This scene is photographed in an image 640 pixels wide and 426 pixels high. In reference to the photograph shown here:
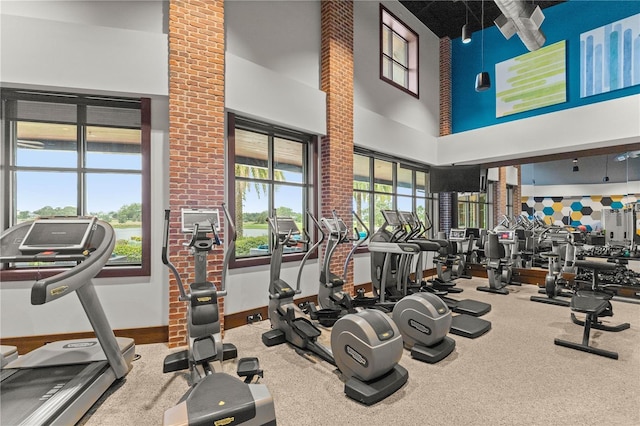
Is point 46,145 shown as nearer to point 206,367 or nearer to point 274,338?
point 206,367

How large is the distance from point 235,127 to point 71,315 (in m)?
3.25

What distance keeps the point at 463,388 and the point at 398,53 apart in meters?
7.84

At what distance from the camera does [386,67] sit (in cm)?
769

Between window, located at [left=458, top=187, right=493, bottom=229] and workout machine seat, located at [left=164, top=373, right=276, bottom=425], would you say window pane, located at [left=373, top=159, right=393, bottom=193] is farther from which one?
workout machine seat, located at [left=164, top=373, right=276, bottom=425]

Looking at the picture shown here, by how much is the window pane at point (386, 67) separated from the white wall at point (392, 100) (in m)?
0.34

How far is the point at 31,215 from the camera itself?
3721 millimetres

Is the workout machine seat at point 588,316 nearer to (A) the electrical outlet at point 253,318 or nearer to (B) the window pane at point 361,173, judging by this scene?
(A) the electrical outlet at point 253,318

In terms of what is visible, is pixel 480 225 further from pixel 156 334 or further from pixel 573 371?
pixel 156 334

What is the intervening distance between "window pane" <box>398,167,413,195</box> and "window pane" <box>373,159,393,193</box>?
348 millimetres

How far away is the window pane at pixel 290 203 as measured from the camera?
5520 mm

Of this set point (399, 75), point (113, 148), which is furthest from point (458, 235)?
point (113, 148)

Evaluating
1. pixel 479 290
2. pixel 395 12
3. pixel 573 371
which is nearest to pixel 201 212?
pixel 573 371

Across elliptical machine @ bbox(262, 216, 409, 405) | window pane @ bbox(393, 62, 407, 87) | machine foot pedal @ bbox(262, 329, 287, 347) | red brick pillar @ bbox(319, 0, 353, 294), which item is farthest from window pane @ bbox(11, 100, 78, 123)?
window pane @ bbox(393, 62, 407, 87)

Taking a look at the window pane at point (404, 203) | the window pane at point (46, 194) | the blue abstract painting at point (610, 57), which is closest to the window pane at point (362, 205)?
the window pane at point (404, 203)
